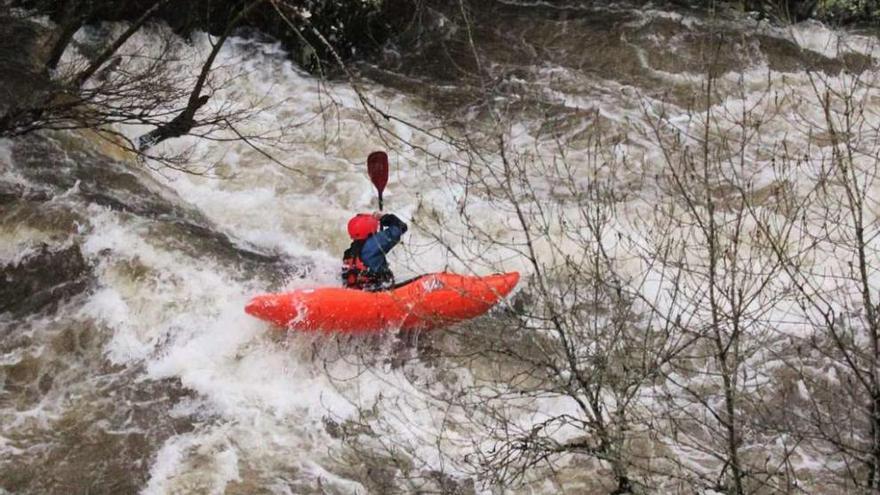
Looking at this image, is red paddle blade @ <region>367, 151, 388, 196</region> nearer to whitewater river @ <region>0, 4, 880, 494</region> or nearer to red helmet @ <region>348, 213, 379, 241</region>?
whitewater river @ <region>0, 4, 880, 494</region>

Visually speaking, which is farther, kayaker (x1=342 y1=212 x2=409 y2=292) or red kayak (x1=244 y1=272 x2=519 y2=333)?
kayaker (x1=342 y1=212 x2=409 y2=292)

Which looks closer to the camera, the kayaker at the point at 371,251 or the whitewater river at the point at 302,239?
the whitewater river at the point at 302,239

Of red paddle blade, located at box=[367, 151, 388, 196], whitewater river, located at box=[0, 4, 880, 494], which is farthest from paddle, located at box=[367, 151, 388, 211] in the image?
whitewater river, located at box=[0, 4, 880, 494]

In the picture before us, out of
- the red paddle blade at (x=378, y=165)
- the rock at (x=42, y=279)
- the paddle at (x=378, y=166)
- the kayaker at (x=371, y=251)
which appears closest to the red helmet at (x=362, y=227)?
the kayaker at (x=371, y=251)

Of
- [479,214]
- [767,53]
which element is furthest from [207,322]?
[767,53]

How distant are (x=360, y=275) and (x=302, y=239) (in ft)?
4.72

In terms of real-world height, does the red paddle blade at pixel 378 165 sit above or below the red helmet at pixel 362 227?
above

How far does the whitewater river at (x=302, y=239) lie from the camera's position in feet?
16.4

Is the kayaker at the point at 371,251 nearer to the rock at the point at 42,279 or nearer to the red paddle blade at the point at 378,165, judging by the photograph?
the red paddle blade at the point at 378,165

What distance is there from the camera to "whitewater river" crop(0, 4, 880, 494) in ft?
16.4

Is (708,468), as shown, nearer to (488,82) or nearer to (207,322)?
(207,322)

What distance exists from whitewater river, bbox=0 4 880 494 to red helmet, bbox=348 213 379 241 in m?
0.42

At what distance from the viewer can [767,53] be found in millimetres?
9453

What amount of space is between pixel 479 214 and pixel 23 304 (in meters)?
3.41
